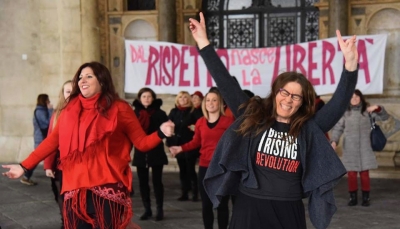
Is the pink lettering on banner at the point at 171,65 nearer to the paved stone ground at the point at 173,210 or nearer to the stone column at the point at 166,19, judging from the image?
the stone column at the point at 166,19

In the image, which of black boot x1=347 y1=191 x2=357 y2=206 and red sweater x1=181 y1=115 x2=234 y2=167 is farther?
black boot x1=347 y1=191 x2=357 y2=206

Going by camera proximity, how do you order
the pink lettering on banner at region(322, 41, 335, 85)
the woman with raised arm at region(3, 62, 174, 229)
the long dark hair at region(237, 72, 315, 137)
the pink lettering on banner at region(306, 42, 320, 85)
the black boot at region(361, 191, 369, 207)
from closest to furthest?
the long dark hair at region(237, 72, 315, 137), the woman with raised arm at region(3, 62, 174, 229), the black boot at region(361, 191, 369, 207), the pink lettering on banner at region(322, 41, 335, 85), the pink lettering on banner at region(306, 42, 320, 85)

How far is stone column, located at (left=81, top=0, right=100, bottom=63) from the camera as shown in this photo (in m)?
12.8

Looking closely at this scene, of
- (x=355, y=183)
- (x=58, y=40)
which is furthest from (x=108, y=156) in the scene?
(x=58, y=40)

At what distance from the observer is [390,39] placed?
1152 cm

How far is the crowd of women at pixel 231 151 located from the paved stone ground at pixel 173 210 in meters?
1.32

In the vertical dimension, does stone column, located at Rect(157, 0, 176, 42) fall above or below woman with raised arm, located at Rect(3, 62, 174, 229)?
above

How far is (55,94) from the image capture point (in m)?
13.2

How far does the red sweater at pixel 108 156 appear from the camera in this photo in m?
4.58

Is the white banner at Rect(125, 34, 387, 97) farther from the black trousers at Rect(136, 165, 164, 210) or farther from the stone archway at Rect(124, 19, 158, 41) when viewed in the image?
the black trousers at Rect(136, 165, 164, 210)

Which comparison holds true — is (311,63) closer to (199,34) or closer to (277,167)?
(199,34)

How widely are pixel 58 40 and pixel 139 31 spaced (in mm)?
1616

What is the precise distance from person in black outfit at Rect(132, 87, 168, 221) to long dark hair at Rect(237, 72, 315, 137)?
409cm

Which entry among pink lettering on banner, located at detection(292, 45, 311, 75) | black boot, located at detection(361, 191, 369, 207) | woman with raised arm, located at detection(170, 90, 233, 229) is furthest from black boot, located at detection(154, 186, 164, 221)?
pink lettering on banner, located at detection(292, 45, 311, 75)
